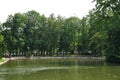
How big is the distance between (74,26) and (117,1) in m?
73.0

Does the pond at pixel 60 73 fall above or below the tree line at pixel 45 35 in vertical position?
below

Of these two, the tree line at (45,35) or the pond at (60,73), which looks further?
the tree line at (45,35)

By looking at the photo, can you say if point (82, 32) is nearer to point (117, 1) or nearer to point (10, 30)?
point (10, 30)

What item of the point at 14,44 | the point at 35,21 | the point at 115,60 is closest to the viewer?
the point at 115,60

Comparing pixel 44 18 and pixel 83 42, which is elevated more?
pixel 44 18

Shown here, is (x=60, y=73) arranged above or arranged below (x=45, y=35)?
below

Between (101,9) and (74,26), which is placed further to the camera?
(74,26)

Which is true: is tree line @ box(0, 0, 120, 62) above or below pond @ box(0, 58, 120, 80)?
above

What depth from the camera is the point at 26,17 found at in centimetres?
9481

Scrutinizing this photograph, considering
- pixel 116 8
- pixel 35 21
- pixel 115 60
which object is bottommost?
pixel 115 60

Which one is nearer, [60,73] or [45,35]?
[60,73]

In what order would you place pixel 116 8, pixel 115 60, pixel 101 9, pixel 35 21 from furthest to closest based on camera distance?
pixel 35 21, pixel 115 60, pixel 101 9, pixel 116 8

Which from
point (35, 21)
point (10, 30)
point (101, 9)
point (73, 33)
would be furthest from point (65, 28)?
point (101, 9)

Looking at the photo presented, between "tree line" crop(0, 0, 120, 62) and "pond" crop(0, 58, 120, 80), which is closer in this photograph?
"pond" crop(0, 58, 120, 80)
